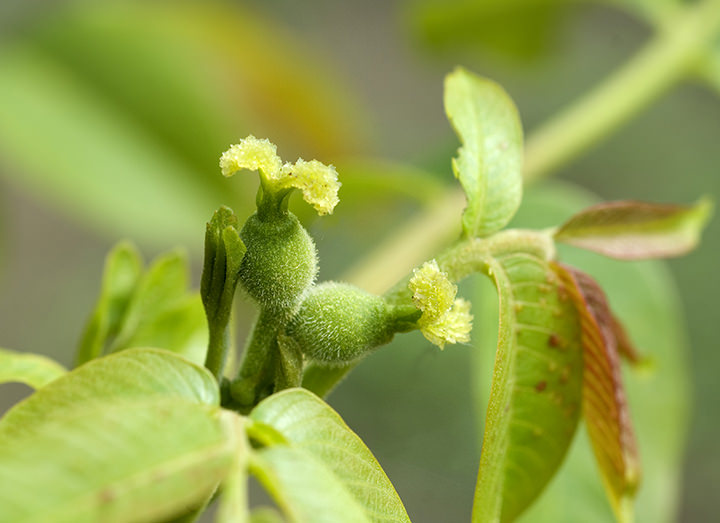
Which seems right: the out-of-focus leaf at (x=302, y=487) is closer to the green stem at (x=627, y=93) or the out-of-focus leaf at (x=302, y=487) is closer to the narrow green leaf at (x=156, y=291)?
the narrow green leaf at (x=156, y=291)

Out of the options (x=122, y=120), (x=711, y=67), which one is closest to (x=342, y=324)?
(x=711, y=67)

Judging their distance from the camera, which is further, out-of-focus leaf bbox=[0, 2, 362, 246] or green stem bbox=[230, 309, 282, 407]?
out-of-focus leaf bbox=[0, 2, 362, 246]

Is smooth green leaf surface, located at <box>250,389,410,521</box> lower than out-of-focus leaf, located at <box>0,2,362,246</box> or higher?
lower

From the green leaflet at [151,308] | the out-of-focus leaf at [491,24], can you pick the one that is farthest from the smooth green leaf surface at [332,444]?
the out-of-focus leaf at [491,24]

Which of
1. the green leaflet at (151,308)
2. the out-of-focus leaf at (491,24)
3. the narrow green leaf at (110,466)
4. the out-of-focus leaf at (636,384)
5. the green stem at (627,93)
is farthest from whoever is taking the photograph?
the out-of-focus leaf at (491,24)

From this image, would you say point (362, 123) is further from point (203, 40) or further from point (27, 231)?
point (27, 231)

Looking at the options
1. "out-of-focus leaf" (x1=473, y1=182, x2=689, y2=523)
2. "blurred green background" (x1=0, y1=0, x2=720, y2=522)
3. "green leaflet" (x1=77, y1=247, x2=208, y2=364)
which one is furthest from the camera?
"blurred green background" (x1=0, y1=0, x2=720, y2=522)

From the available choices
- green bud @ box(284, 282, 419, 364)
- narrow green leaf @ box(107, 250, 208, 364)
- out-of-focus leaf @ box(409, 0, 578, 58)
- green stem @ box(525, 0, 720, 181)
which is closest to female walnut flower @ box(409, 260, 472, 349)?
green bud @ box(284, 282, 419, 364)

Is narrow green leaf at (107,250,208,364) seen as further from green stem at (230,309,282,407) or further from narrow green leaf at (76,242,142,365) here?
green stem at (230,309,282,407)
